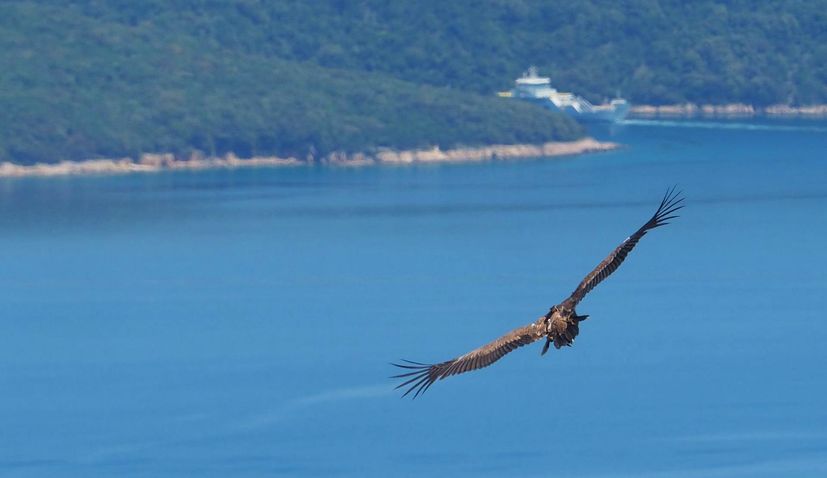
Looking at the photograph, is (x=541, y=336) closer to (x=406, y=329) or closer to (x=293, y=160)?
(x=406, y=329)

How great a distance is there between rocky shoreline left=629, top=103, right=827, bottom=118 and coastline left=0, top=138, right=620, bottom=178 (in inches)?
907

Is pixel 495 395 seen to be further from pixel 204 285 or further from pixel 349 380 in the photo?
pixel 204 285

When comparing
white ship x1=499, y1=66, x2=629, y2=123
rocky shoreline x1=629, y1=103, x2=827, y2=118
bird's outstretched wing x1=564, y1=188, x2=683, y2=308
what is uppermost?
bird's outstretched wing x1=564, y1=188, x2=683, y2=308

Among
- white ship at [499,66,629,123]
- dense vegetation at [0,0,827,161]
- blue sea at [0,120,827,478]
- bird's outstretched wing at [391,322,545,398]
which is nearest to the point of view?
bird's outstretched wing at [391,322,545,398]

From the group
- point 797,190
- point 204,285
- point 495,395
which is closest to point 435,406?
point 495,395

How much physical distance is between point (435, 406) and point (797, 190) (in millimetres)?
55564

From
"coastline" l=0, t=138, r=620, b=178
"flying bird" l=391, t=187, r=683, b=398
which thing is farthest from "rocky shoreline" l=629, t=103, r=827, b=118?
"flying bird" l=391, t=187, r=683, b=398

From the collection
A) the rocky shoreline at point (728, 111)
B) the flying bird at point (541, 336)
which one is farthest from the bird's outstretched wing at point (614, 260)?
the rocky shoreline at point (728, 111)

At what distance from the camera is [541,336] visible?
65.1 ft

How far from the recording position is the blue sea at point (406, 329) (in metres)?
51.7

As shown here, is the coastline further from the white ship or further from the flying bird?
the flying bird

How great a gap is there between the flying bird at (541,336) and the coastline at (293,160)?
108 metres

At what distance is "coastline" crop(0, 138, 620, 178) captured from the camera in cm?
12812

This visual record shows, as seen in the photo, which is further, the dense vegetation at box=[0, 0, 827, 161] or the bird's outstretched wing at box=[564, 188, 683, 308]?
the dense vegetation at box=[0, 0, 827, 161]
